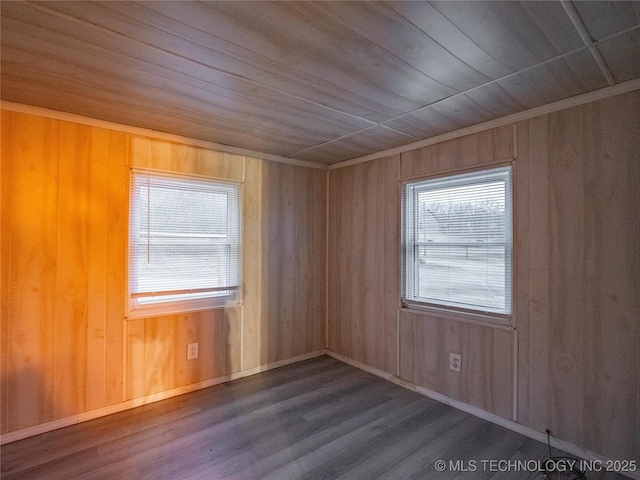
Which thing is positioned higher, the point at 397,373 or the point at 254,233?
the point at 254,233

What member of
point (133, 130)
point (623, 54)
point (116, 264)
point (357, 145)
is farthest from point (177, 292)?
point (623, 54)

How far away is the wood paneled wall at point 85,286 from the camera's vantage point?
7.23ft

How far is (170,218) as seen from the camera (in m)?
2.86

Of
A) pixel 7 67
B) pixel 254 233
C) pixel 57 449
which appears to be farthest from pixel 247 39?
pixel 57 449

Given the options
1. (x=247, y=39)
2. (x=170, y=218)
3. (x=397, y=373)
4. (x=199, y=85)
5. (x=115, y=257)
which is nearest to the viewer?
(x=247, y=39)

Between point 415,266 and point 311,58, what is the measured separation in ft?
6.84

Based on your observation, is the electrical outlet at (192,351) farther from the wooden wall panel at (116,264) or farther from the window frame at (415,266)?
the window frame at (415,266)

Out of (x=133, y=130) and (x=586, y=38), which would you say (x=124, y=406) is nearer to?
(x=133, y=130)

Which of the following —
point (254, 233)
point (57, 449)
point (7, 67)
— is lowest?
point (57, 449)

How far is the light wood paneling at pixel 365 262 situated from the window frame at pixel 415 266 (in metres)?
0.08

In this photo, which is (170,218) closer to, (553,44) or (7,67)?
(7,67)

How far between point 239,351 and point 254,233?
1205 millimetres

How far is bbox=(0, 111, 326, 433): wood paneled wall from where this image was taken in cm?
220

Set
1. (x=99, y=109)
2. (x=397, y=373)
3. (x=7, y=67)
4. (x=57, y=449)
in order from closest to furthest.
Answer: (x=7, y=67)
(x=57, y=449)
(x=99, y=109)
(x=397, y=373)
